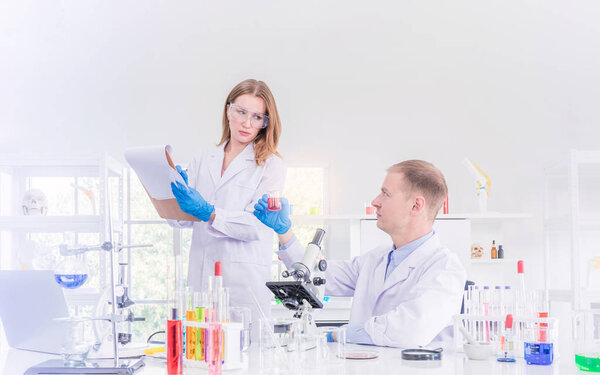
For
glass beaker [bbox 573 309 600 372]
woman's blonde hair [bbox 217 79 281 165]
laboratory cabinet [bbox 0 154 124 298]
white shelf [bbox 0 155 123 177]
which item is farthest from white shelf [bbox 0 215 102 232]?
glass beaker [bbox 573 309 600 372]

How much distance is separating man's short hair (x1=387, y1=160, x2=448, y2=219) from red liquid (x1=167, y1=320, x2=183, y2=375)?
3.60 feet

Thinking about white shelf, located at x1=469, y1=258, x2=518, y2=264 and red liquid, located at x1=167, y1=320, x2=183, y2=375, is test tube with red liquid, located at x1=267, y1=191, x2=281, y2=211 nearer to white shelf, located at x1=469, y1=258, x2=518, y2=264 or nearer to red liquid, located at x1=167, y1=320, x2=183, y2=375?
red liquid, located at x1=167, y1=320, x2=183, y2=375

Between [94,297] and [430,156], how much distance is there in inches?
94.3

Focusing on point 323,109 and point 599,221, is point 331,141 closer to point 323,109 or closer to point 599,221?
point 323,109

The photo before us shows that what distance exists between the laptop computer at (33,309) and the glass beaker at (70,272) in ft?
0.20

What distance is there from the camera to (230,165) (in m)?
2.61

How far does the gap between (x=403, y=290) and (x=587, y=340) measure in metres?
0.72

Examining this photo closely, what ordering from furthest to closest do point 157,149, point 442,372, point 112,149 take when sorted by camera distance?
point 112,149
point 157,149
point 442,372

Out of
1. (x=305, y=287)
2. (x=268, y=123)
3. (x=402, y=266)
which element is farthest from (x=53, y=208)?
(x=305, y=287)

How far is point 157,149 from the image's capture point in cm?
213

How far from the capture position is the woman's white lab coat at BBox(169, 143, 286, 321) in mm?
2479

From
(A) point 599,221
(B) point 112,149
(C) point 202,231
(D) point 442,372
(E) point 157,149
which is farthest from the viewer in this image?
(B) point 112,149

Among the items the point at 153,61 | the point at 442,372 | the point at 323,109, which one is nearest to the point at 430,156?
the point at 323,109

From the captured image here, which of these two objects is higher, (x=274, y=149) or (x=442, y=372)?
(x=274, y=149)
